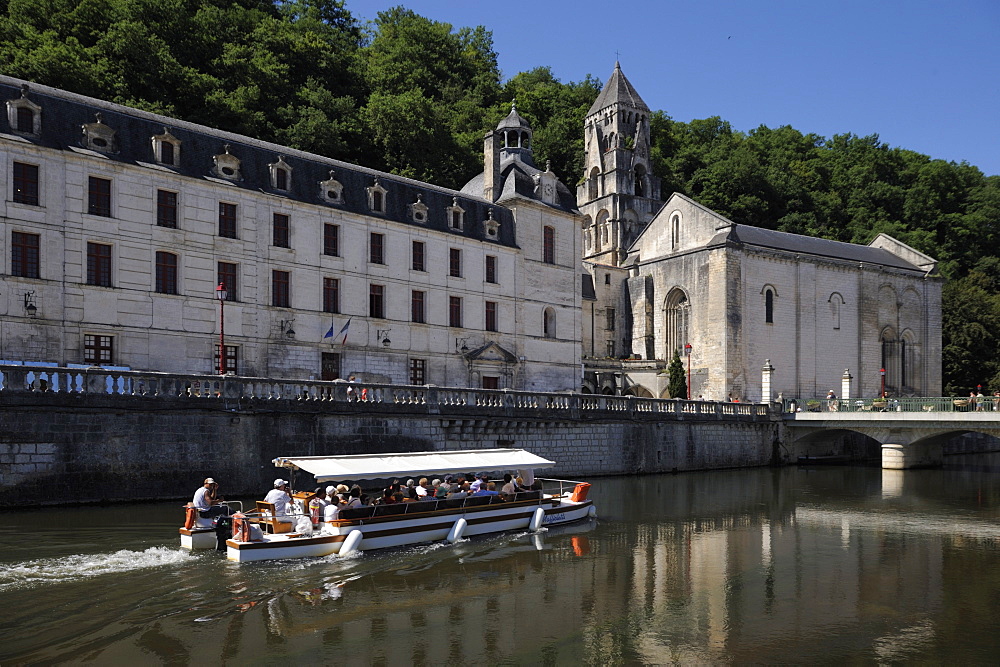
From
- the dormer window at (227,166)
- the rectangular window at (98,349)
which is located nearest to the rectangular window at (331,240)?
the dormer window at (227,166)

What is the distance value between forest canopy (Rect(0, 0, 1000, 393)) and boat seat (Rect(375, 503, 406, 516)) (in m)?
36.7

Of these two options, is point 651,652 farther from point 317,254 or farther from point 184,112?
point 184,112

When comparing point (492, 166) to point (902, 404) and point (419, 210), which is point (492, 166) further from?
point (902, 404)

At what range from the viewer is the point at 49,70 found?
45375 millimetres

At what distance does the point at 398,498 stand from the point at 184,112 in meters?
41.0

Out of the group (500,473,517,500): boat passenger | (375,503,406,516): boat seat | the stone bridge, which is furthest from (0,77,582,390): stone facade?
(375,503,406,516): boat seat

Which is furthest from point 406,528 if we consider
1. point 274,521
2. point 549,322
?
point 549,322

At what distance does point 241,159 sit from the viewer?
3444cm

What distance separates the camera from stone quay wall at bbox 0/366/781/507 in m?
23.0

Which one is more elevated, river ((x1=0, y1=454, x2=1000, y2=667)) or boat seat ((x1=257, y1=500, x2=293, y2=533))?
boat seat ((x1=257, y1=500, x2=293, y2=533))

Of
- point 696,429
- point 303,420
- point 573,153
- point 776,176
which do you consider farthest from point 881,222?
point 303,420

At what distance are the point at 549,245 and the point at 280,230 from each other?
51.6 feet

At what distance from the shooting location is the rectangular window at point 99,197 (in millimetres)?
30188

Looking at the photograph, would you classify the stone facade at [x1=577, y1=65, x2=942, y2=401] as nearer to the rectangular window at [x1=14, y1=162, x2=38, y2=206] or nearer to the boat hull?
the boat hull
